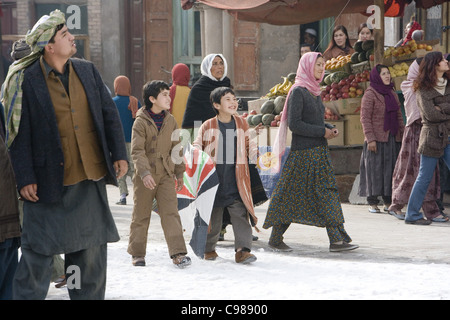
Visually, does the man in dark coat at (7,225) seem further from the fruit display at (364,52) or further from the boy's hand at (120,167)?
the fruit display at (364,52)

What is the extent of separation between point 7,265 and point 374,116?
6327mm

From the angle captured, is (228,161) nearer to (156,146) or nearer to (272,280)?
(156,146)

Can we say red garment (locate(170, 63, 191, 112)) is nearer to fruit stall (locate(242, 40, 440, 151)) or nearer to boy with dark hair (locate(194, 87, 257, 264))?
fruit stall (locate(242, 40, 440, 151))

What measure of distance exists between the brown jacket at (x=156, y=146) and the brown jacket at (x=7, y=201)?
6.01 feet

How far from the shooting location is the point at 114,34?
21453mm

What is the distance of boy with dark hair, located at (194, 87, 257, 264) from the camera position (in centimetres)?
715

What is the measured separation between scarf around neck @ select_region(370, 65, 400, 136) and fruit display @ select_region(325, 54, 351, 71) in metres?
2.27

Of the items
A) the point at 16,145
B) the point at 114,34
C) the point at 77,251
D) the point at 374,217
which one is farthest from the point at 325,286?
the point at 114,34

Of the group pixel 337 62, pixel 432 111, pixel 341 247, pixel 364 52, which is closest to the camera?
pixel 341 247

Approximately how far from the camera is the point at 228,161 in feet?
23.7

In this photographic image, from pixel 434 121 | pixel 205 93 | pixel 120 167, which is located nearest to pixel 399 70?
pixel 434 121

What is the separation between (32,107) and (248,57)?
1515cm

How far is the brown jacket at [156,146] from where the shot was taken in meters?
6.85
